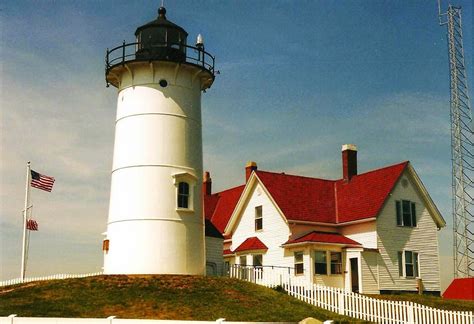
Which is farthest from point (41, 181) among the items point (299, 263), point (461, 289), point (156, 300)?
point (461, 289)

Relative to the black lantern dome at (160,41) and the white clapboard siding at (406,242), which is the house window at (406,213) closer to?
the white clapboard siding at (406,242)

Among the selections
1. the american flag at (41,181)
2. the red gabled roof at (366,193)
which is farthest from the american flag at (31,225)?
the red gabled roof at (366,193)

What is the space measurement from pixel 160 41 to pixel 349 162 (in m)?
14.1

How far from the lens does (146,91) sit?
27.8 meters

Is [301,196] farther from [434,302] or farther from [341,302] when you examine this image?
[341,302]

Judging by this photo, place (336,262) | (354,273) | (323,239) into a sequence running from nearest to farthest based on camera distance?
(323,239), (336,262), (354,273)

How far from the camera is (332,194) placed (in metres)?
36.2

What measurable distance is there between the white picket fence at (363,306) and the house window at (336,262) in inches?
200

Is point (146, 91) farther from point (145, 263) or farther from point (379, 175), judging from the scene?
point (379, 175)

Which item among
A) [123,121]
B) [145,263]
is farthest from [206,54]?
Result: [145,263]

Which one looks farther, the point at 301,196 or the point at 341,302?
the point at 301,196

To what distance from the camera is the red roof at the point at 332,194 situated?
108 ft

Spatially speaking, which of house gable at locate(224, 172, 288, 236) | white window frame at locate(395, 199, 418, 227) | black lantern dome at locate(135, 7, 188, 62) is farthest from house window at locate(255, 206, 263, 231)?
black lantern dome at locate(135, 7, 188, 62)

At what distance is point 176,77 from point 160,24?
2400 millimetres
